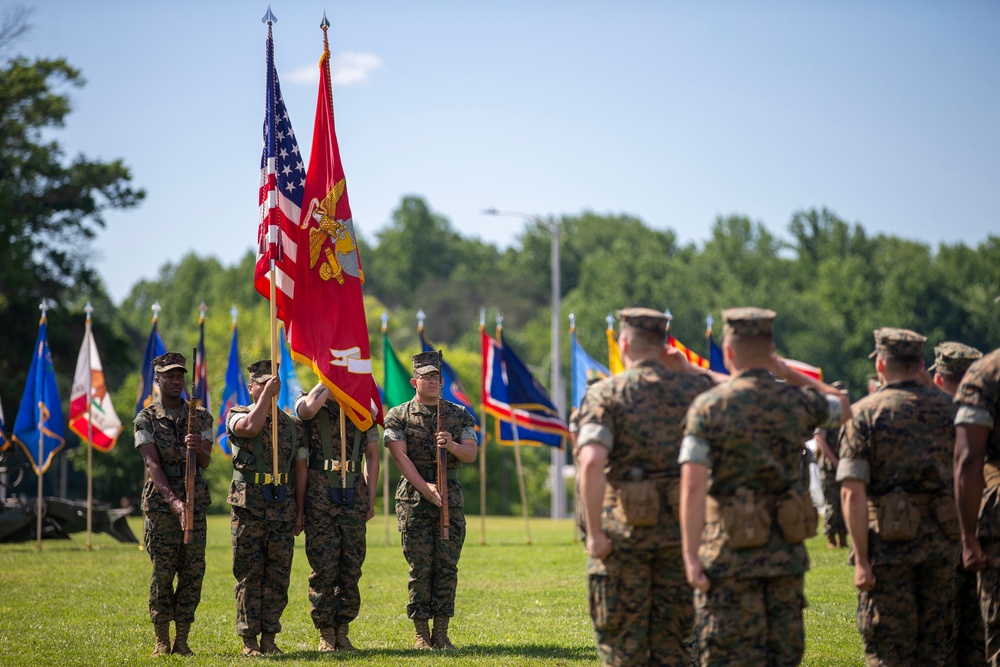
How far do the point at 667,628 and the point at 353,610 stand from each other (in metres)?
4.45

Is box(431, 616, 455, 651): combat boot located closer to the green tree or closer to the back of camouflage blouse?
the back of camouflage blouse

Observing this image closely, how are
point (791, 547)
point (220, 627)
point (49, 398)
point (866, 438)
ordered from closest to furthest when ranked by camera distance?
point (791, 547), point (866, 438), point (220, 627), point (49, 398)

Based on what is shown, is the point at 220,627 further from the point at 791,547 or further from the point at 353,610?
the point at 791,547

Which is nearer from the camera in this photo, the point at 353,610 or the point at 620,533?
the point at 620,533

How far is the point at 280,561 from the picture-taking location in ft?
34.9

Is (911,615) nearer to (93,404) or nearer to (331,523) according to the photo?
(331,523)

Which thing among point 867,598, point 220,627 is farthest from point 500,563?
point 867,598

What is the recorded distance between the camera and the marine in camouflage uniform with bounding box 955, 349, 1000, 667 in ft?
23.6

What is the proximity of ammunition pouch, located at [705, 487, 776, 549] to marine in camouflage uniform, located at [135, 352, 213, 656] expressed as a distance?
5.55 m

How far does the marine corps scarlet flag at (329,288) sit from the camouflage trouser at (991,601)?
18.4 ft

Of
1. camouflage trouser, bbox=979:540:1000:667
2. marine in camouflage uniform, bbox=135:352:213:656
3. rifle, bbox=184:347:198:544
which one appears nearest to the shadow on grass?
marine in camouflage uniform, bbox=135:352:213:656

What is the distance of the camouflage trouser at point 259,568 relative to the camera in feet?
34.6

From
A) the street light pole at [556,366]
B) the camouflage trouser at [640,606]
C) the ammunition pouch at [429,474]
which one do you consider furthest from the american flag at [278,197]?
the street light pole at [556,366]

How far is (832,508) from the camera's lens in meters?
20.3
